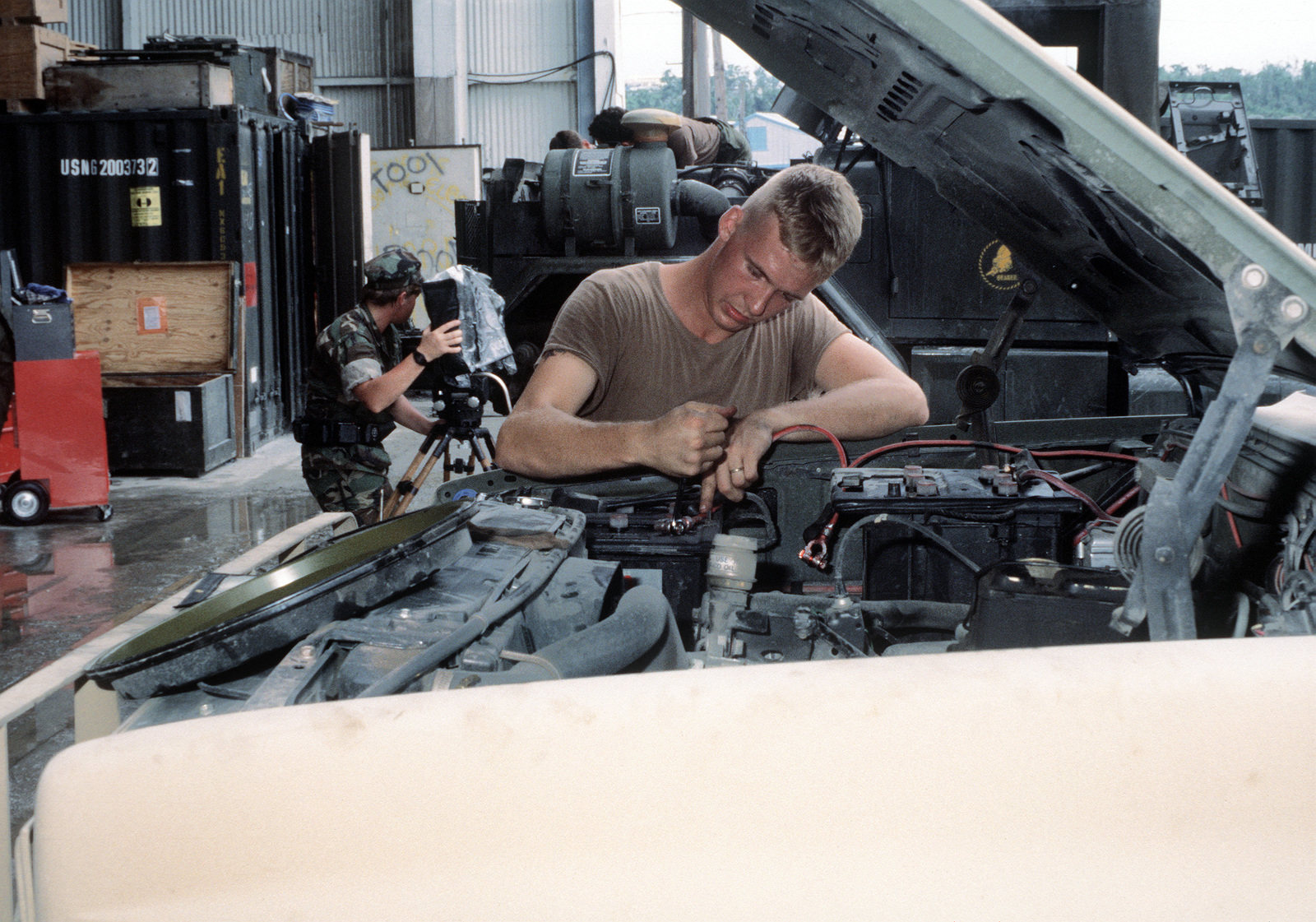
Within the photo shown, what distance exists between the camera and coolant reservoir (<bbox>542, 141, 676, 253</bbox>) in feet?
18.9

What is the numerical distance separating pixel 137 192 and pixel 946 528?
24.9ft

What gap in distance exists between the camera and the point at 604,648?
1277 mm

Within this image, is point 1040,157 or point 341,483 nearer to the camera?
point 1040,157

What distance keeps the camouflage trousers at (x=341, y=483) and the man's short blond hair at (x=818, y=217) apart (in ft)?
9.38

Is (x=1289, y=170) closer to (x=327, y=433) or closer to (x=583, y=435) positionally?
(x=327, y=433)

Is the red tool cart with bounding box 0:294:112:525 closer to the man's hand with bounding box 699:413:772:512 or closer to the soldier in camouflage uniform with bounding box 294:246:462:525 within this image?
the soldier in camouflage uniform with bounding box 294:246:462:525

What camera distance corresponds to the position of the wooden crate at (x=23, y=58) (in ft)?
24.0

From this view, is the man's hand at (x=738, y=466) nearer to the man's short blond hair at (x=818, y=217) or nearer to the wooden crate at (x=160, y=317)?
the man's short blond hair at (x=818, y=217)

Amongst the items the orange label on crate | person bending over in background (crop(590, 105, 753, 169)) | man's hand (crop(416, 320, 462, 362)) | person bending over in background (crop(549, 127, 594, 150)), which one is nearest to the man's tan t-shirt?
man's hand (crop(416, 320, 462, 362))

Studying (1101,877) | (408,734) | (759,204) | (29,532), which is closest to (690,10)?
(759,204)

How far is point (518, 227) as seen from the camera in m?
6.32

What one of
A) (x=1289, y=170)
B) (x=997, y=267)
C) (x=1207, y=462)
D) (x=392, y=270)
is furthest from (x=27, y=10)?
(x=1289, y=170)

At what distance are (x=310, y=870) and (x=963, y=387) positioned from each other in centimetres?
220

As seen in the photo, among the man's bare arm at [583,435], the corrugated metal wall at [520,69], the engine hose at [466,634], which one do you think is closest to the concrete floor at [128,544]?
the man's bare arm at [583,435]
